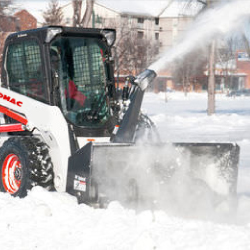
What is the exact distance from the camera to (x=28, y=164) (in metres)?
5.45

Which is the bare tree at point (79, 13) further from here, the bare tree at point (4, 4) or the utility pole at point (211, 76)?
the bare tree at point (4, 4)

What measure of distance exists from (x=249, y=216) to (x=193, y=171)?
86cm

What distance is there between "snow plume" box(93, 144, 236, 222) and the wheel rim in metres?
1.24

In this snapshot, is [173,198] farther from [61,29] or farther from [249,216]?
[61,29]

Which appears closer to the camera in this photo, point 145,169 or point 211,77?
point 145,169

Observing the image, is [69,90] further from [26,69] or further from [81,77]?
[26,69]

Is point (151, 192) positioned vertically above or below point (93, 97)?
below

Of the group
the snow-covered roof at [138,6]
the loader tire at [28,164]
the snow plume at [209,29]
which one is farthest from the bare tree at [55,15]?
the snow-covered roof at [138,6]

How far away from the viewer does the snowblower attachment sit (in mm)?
5121

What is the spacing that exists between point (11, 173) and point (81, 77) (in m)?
1.52

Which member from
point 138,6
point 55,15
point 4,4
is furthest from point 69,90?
point 138,6

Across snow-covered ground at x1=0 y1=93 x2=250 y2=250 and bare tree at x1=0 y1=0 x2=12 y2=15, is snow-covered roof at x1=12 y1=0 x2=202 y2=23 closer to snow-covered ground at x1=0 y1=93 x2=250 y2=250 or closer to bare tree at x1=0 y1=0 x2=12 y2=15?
bare tree at x1=0 y1=0 x2=12 y2=15

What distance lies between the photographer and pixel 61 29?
5527 millimetres

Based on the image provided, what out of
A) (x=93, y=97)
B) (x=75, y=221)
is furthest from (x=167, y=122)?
(x=75, y=221)
